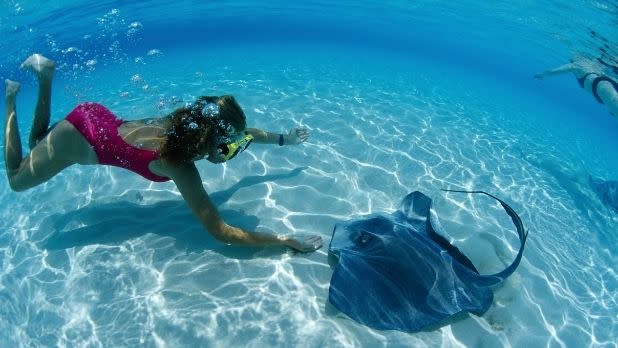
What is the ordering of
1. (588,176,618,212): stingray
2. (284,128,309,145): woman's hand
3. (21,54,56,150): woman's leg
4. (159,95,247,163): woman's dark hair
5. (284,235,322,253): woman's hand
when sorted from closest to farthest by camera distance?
(159,95,247,163): woman's dark hair
(284,235,322,253): woman's hand
(21,54,56,150): woman's leg
(284,128,309,145): woman's hand
(588,176,618,212): stingray

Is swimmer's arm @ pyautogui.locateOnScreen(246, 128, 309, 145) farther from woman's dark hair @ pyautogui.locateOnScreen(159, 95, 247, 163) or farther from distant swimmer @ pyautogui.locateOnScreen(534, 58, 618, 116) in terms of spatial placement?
distant swimmer @ pyautogui.locateOnScreen(534, 58, 618, 116)

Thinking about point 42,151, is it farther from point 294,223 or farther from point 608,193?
point 608,193

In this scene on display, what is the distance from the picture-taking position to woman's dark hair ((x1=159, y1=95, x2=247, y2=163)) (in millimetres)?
3748

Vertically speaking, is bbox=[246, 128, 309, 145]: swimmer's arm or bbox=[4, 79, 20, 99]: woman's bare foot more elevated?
bbox=[4, 79, 20, 99]: woman's bare foot

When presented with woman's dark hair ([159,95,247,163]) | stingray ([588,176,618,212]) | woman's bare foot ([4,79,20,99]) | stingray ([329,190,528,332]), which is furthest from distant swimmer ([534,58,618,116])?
woman's bare foot ([4,79,20,99])

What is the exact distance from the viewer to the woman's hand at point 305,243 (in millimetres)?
4574

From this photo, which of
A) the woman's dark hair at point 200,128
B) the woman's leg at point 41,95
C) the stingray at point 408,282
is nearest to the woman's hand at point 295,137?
the woman's dark hair at point 200,128

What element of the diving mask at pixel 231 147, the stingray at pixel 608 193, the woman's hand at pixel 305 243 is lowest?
the stingray at pixel 608 193

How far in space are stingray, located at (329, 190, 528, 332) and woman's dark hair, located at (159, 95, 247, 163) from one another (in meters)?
1.90

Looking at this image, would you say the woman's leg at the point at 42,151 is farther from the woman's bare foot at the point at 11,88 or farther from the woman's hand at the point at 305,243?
the woman's hand at the point at 305,243

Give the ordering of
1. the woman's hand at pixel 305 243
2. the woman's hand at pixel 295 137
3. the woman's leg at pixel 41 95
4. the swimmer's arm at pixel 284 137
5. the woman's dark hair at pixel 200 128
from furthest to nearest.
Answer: the woman's hand at pixel 295 137 < the swimmer's arm at pixel 284 137 < the woman's leg at pixel 41 95 < the woman's hand at pixel 305 243 < the woman's dark hair at pixel 200 128

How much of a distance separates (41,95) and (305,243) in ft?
14.7

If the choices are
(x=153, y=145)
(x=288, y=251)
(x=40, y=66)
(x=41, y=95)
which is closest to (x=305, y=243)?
(x=288, y=251)

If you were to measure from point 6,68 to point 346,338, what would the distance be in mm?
23464
